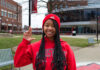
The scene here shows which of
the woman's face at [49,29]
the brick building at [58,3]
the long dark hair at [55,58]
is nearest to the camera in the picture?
the long dark hair at [55,58]

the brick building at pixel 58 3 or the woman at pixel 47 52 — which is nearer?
the woman at pixel 47 52

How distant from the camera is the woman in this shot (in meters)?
1.72

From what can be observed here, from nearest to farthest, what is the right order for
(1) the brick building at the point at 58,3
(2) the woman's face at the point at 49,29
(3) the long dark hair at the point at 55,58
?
(3) the long dark hair at the point at 55,58
(2) the woman's face at the point at 49,29
(1) the brick building at the point at 58,3

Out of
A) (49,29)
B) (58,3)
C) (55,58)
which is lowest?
(55,58)

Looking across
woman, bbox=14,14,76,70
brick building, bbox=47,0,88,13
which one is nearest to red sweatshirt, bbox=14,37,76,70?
woman, bbox=14,14,76,70

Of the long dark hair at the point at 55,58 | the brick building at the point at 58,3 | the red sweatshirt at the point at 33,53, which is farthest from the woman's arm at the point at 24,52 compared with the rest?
the brick building at the point at 58,3

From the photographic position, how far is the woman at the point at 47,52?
172 centimetres

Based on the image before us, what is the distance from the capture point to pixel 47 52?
70.4 inches

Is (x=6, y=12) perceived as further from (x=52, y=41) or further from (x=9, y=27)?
(x=52, y=41)

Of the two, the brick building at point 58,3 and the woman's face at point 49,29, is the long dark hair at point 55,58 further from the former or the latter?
the brick building at point 58,3

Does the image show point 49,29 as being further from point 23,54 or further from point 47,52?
point 23,54

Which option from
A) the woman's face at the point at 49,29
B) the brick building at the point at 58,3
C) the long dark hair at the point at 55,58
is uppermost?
the brick building at the point at 58,3

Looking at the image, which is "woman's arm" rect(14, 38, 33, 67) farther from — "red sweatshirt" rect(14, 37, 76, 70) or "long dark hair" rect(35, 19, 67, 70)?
"long dark hair" rect(35, 19, 67, 70)

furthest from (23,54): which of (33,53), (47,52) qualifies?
(47,52)
